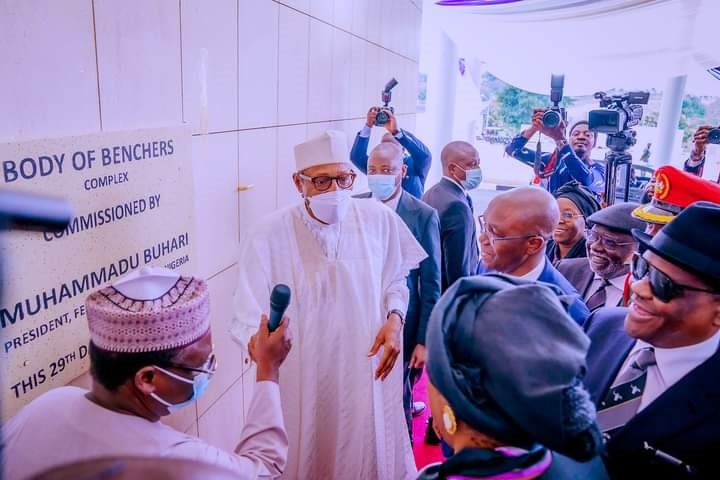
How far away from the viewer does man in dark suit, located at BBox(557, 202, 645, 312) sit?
2339mm

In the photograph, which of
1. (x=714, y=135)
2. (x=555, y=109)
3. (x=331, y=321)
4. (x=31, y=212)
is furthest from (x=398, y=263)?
(x=714, y=135)

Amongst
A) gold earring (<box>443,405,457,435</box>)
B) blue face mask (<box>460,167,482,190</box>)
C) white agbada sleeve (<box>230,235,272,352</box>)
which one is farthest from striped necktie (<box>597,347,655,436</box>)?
blue face mask (<box>460,167,482,190</box>)

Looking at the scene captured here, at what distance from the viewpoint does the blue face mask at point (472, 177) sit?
3.64 meters

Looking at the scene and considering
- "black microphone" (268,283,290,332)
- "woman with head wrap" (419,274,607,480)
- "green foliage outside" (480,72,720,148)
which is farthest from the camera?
"green foliage outside" (480,72,720,148)

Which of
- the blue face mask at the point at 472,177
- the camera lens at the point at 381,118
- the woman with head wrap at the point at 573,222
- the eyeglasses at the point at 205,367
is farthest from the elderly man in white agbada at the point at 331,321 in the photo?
the camera lens at the point at 381,118

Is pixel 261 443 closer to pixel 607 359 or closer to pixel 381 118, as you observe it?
pixel 607 359

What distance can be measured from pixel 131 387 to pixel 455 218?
2357 millimetres

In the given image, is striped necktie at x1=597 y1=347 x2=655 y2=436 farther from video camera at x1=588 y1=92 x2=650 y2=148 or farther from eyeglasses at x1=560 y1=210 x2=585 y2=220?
video camera at x1=588 y1=92 x2=650 y2=148

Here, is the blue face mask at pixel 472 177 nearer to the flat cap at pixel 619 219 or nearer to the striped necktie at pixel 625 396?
the flat cap at pixel 619 219

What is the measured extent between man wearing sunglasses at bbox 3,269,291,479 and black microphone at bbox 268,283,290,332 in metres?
0.22

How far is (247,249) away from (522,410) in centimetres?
145

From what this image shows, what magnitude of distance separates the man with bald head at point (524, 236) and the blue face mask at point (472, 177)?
1471mm

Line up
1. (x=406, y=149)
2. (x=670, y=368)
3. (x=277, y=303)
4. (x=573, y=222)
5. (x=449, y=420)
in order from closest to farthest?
(x=449, y=420), (x=670, y=368), (x=277, y=303), (x=573, y=222), (x=406, y=149)

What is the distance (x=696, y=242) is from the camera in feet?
4.23
